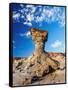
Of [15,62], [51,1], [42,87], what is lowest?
[42,87]

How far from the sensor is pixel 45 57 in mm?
2439

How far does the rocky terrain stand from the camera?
2.37 metres

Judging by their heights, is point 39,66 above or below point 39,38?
below

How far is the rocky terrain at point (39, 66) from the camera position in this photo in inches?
93.2

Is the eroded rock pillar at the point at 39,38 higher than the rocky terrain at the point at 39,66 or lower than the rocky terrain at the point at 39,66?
higher

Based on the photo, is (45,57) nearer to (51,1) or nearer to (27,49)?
(27,49)

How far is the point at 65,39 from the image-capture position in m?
2.50

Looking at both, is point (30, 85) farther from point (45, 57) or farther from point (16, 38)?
point (16, 38)

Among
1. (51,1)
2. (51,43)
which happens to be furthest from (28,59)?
(51,1)

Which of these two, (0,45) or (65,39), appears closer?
(0,45)

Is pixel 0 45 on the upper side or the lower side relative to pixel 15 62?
upper

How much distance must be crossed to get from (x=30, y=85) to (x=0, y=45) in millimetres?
439

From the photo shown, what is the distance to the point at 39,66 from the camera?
2418 millimetres

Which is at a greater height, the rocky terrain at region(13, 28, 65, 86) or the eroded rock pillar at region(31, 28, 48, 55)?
the eroded rock pillar at region(31, 28, 48, 55)
